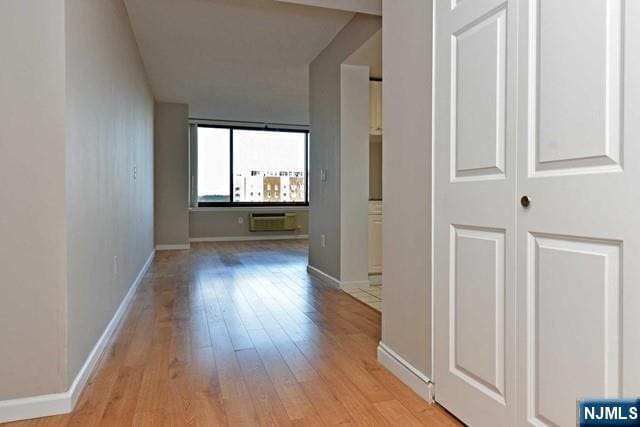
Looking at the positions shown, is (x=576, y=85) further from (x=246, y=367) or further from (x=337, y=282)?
(x=337, y=282)

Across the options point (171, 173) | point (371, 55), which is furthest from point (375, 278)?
point (171, 173)

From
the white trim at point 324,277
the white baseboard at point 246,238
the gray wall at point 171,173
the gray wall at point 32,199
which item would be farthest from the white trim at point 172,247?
the gray wall at point 32,199

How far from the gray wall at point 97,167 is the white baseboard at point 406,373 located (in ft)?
4.54

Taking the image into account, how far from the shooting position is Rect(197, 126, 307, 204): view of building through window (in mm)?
7906

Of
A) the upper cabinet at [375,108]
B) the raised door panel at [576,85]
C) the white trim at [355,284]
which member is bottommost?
the white trim at [355,284]

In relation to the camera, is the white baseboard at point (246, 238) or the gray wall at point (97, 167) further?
the white baseboard at point (246, 238)

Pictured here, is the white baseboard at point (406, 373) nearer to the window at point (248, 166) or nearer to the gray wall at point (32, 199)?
the gray wall at point (32, 199)

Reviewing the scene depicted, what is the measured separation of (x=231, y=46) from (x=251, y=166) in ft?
14.3

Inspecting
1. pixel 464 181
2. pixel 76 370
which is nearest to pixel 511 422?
pixel 464 181

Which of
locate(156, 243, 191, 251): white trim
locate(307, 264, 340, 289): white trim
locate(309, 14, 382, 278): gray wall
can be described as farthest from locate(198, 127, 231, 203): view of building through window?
locate(307, 264, 340, 289): white trim

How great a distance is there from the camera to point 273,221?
8.23m

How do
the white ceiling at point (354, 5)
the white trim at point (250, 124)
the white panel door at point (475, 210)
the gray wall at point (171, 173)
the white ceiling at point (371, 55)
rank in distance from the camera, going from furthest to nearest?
the white trim at point (250, 124) < the gray wall at point (171, 173) < the white ceiling at point (371, 55) < the white ceiling at point (354, 5) < the white panel door at point (475, 210)

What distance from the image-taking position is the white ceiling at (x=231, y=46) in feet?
10.6

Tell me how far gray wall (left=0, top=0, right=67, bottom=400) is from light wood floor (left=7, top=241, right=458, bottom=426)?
0.24 m
